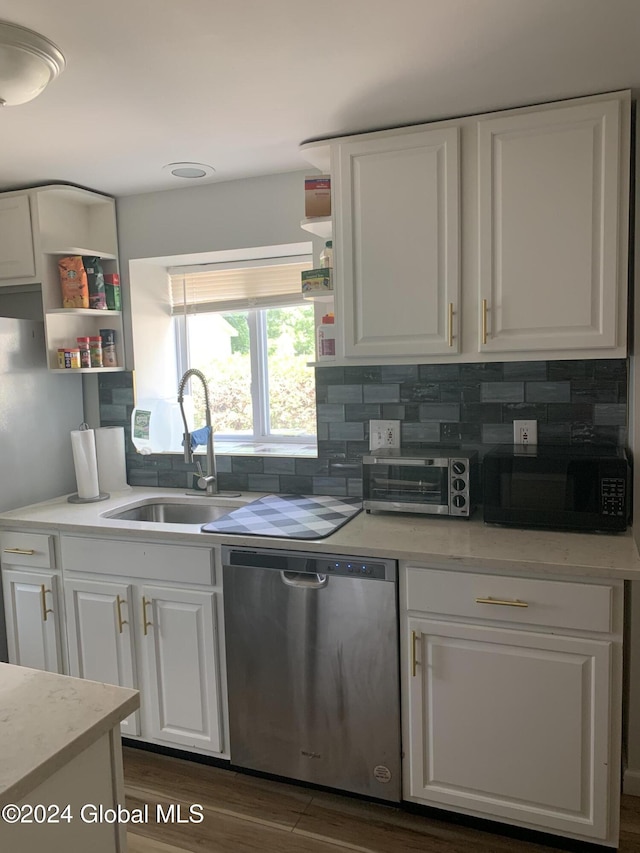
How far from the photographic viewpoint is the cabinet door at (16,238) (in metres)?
2.79

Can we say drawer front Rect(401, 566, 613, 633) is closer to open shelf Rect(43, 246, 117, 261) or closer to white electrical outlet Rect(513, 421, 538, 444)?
white electrical outlet Rect(513, 421, 538, 444)

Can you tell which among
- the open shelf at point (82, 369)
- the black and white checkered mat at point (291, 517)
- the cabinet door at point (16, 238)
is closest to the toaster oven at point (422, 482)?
the black and white checkered mat at point (291, 517)

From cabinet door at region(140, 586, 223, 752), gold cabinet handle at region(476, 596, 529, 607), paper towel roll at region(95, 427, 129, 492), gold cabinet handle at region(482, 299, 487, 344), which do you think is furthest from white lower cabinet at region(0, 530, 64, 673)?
gold cabinet handle at region(482, 299, 487, 344)

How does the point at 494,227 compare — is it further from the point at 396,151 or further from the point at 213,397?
the point at 213,397

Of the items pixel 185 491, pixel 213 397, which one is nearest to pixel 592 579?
pixel 185 491

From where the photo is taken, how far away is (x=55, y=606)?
2.54 meters

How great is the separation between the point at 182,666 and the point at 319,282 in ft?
4.79

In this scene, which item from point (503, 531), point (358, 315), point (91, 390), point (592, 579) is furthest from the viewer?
point (91, 390)

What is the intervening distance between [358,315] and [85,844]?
1727 millimetres

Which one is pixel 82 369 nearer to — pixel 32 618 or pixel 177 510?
pixel 177 510

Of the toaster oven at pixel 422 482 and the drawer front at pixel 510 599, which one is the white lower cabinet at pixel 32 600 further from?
the drawer front at pixel 510 599

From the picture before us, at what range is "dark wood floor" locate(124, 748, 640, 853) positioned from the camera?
198 cm

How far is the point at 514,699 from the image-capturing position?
1.90 meters

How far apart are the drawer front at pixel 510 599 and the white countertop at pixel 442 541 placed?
0.04 metres
